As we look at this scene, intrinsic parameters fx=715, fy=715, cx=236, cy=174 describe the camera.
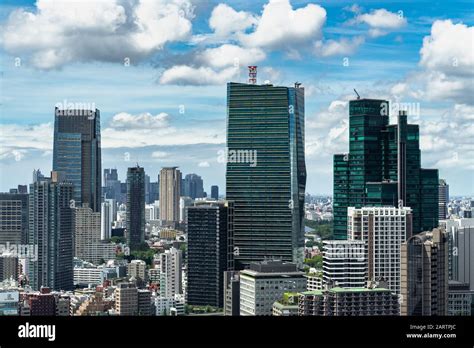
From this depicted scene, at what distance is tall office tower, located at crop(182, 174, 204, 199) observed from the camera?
8.62 metres

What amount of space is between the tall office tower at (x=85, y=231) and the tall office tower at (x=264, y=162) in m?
2.83

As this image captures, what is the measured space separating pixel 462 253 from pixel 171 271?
5172 millimetres

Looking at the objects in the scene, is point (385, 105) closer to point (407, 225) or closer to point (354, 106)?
point (354, 106)

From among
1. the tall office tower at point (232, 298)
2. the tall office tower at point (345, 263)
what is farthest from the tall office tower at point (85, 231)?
the tall office tower at point (345, 263)

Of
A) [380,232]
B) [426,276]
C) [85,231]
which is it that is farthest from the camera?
[85,231]

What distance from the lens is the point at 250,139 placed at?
15922 mm

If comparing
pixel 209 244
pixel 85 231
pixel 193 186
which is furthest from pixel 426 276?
pixel 85 231

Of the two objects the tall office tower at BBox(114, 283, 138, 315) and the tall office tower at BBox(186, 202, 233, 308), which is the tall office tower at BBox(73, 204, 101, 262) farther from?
the tall office tower at BBox(114, 283, 138, 315)

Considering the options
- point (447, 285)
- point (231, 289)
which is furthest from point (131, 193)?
point (447, 285)

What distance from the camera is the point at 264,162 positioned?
16.3 meters

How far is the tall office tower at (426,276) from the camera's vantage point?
17.6ft

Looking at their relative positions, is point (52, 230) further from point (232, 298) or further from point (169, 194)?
point (232, 298)

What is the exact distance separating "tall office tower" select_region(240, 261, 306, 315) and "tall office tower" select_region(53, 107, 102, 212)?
3081 mm

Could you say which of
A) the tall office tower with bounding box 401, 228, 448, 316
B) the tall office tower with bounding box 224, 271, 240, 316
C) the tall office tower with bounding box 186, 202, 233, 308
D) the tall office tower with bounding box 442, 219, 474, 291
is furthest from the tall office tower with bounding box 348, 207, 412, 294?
the tall office tower with bounding box 186, 202, 233, 308
